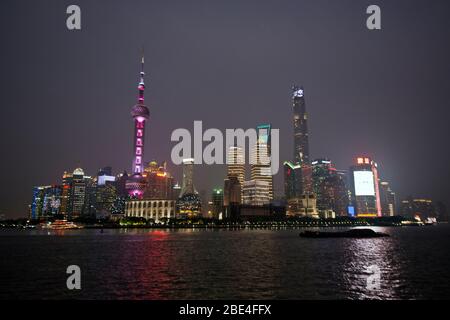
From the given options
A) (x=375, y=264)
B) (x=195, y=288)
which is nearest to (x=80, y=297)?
(x=195, y=288)

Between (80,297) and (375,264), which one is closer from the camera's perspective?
(80,297)

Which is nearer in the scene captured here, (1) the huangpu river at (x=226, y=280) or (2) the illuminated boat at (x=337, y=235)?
(1) the huangpu river at (x=226, y=280)

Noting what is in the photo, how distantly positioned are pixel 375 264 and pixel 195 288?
113ft

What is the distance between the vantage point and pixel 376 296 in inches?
1315

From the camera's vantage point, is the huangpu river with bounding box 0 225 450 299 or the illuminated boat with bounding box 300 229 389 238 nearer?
the huangpu river with bounding box 0 225 450 299

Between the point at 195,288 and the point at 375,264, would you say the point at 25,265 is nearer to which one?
the point at 195,288

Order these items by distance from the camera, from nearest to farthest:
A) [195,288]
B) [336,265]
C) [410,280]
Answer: [195,288]
[410,280]
[336,265]

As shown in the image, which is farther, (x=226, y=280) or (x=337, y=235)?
(x=337, y=235)

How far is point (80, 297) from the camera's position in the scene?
33.3 meters
